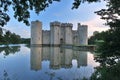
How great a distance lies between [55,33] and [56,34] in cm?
36

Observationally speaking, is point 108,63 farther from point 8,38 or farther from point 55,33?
point 55,33

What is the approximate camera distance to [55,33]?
71.7m

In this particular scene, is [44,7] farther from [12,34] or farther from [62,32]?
[62,32]

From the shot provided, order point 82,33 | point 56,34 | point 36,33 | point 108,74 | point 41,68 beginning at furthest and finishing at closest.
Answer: point 56,34, point 36,33, point 82,33, point 41,68, point 108,74

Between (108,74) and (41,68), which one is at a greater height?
(108,74)

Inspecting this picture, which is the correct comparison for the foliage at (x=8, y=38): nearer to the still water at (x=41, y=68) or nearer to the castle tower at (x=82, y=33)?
the still water at (x=41, y=68)

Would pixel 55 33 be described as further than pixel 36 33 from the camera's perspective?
Yes

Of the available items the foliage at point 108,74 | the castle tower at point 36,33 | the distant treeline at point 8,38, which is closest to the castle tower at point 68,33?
the castle tower at point 36,33

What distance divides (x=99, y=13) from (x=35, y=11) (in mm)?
3479

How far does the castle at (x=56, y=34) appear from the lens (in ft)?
230

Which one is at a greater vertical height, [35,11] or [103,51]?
[35,11]

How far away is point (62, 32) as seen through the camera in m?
74.4

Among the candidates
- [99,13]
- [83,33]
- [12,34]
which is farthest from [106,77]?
[83,33]

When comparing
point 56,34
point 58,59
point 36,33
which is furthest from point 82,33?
point 58,59
